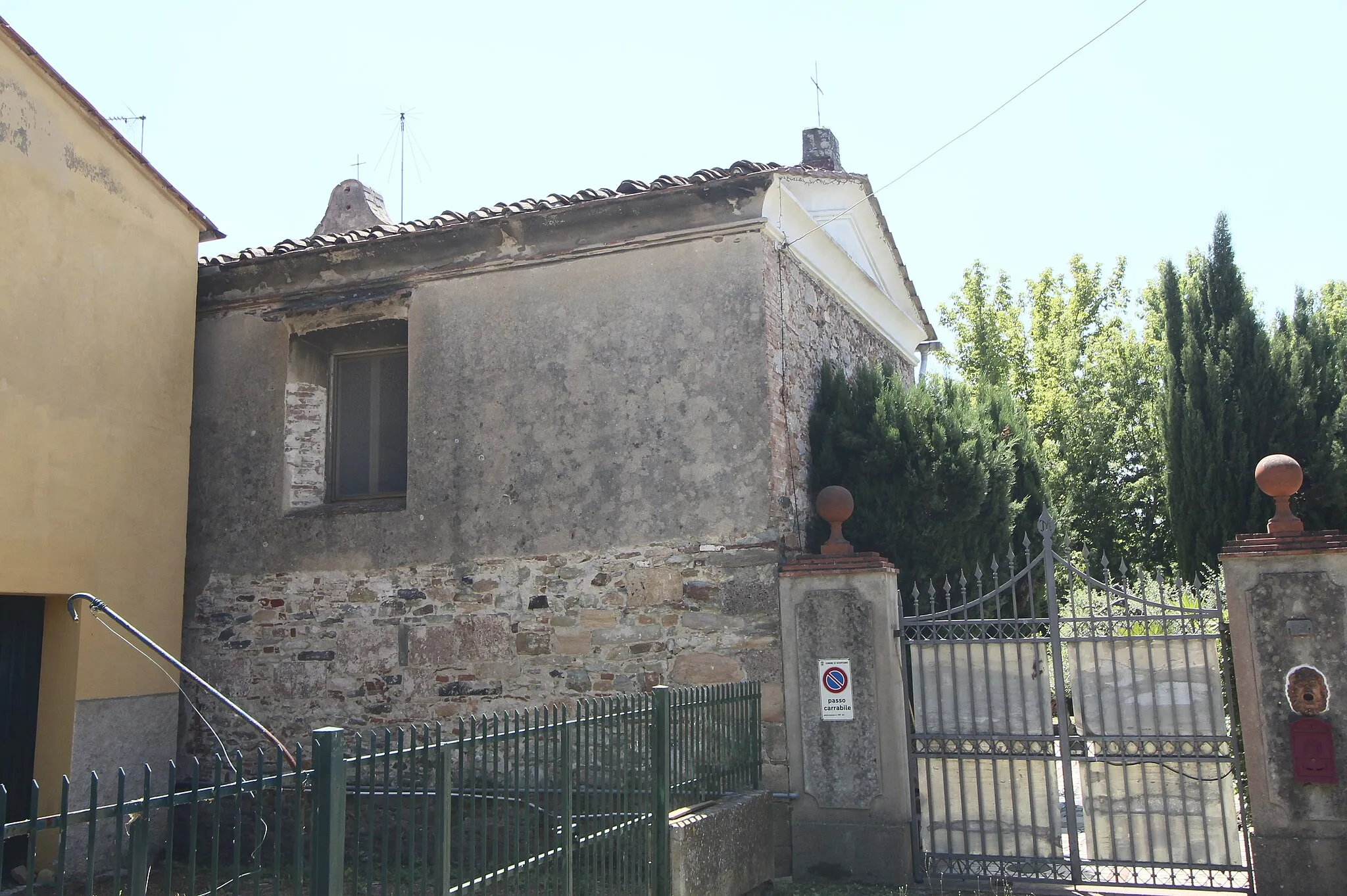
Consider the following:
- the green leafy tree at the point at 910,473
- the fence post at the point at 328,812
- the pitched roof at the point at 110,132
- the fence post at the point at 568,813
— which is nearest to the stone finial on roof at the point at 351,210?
the pitched roof at the point at 110,132

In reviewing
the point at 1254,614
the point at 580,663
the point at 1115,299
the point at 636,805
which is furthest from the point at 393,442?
the point at 1115,299

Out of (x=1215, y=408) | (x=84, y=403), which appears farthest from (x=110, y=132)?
(x=1215, y=408)

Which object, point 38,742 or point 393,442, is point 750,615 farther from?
point 38,742

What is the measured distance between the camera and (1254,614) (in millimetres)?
6871

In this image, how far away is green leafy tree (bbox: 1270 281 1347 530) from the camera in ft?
39.3

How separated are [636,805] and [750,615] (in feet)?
8.07

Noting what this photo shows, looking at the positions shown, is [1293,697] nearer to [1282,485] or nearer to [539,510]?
[1282,485]

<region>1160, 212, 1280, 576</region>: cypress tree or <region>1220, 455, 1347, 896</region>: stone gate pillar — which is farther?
<region>1160, 212, 1280, 576</region>: cypress tree

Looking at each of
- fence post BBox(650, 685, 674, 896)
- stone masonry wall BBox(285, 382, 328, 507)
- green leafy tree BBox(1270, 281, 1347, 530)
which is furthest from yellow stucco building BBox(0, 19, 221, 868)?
green leafy tree BBox(1270, 281, 1347, 530)

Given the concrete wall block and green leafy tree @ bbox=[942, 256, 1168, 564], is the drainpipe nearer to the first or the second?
green leafy tree @ bbox=[942, 256, 1168, 564]

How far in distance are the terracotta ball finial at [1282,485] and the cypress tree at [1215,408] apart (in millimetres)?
5894

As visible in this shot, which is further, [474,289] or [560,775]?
[474,289]

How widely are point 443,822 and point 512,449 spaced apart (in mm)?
5029

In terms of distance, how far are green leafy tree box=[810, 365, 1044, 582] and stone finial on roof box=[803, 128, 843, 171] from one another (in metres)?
3.18
